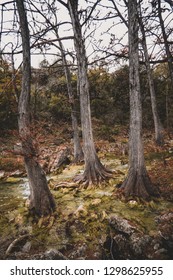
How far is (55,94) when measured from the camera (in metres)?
19.7

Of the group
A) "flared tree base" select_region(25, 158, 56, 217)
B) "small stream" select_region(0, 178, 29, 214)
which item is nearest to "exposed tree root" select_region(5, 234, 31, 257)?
"flared tree base" select_region(25, 158, 56, 217)

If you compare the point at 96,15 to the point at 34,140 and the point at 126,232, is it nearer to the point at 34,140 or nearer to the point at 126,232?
the point at 34,140

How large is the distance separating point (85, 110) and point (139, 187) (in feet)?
11.1

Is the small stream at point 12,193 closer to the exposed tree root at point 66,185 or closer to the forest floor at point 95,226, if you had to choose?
the forest floor at point 95,226

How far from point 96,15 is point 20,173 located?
7.11 metres

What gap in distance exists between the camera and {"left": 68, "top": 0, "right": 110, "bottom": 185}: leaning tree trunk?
7661 mm

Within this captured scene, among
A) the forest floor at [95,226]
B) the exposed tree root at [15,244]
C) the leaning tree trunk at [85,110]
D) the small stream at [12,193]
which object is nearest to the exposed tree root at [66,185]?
the forest floor at [95,226]

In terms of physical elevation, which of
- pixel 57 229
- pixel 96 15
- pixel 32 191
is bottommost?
pixel 57 229

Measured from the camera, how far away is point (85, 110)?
7.91 m

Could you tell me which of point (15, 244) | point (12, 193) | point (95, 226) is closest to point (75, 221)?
point (95, 226)

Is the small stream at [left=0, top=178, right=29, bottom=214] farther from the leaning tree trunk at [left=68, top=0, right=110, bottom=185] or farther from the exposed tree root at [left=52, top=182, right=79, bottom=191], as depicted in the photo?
the leaning tree trunk at [left=68, top=0, right=110, bottom=185]

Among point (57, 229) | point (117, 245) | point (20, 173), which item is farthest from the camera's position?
point (20, 173)
